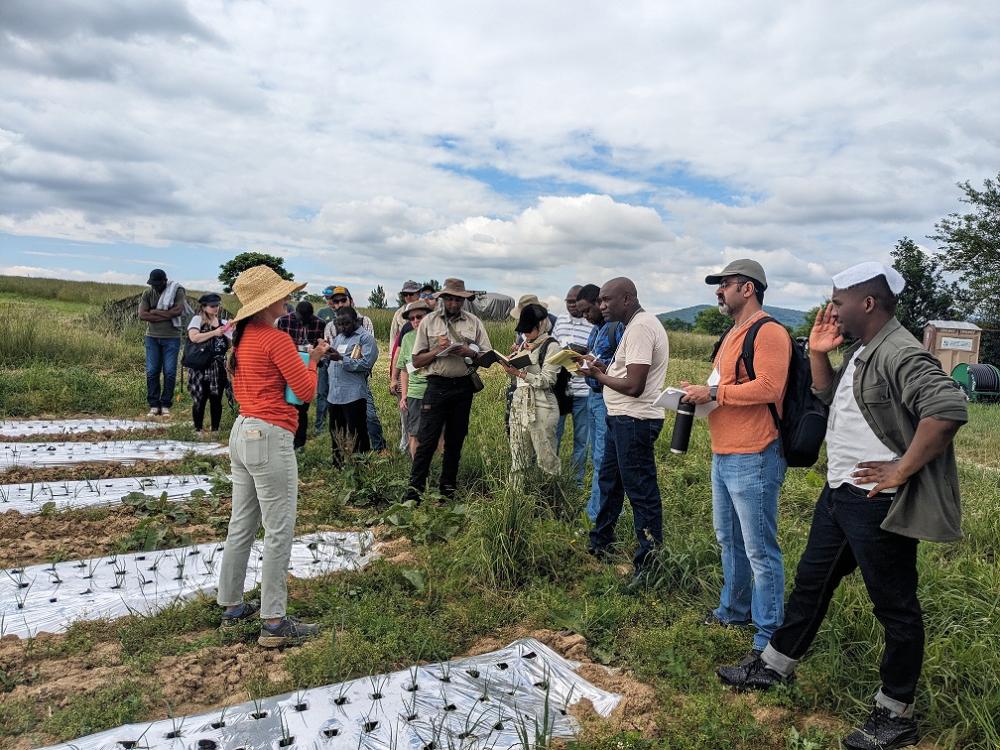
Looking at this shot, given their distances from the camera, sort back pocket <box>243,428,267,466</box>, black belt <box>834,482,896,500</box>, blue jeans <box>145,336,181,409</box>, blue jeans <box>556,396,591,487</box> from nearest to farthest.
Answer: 1. black belt <box>834,482,896,500</box>
2. back pocket <box>243,428,267,466</box>
3. blue jeans <box>556,396,591,487</box>
4. blue jeans <box>145,336,181,409</box>

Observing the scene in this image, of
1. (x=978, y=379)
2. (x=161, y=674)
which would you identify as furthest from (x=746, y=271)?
(x=978, y=379)

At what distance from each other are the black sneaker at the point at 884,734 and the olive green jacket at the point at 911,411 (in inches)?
32.3

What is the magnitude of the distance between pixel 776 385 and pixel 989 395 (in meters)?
18.7

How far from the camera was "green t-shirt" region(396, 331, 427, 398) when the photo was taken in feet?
20.8

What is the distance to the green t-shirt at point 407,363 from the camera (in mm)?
6344

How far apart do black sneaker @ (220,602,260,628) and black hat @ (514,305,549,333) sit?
9.64 ft

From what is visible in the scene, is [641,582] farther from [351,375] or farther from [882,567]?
[351,375]

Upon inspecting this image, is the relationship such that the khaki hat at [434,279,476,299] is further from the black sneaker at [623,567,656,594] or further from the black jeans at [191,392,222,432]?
the black jeans at [191,392,222,432]

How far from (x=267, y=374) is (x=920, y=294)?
27.7 metres

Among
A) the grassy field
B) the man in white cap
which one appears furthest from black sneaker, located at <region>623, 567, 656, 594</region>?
the man in white cap

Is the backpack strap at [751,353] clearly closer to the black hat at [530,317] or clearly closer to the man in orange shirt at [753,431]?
the man in orange shirt at [753,431]

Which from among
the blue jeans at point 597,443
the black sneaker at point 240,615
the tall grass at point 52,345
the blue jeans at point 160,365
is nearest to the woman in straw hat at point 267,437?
the black sneaker at point 240,615

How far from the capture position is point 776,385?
3.08 m

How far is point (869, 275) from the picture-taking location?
2.57 meters
